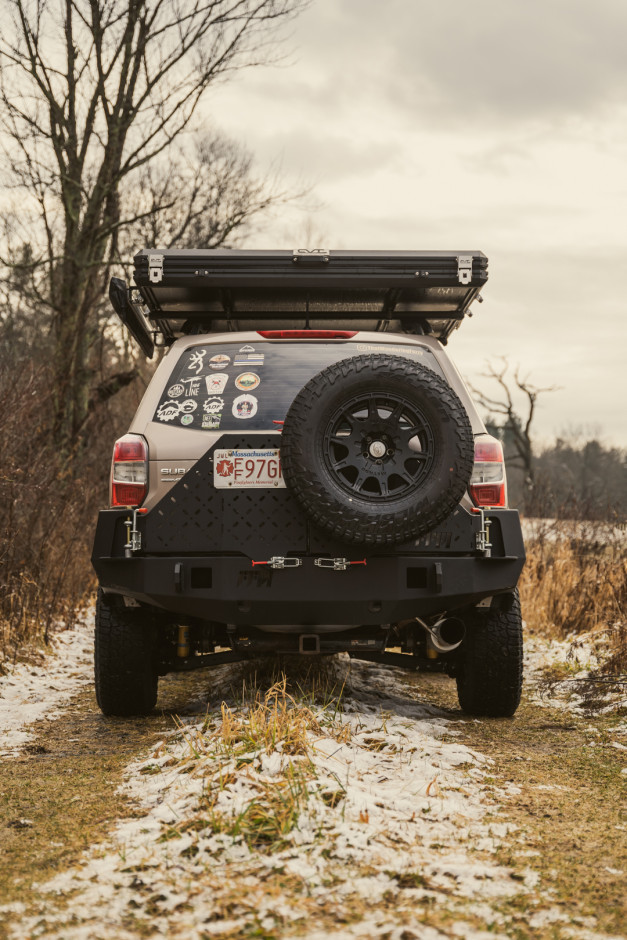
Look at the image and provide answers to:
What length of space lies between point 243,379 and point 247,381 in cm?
3

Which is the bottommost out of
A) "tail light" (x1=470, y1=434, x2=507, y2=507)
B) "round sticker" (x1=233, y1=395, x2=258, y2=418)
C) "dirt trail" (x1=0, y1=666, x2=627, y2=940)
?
"dirt trail" (x1=0, y1=666, x2=627, y2=940)

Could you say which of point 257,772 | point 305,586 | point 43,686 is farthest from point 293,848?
point 43,686

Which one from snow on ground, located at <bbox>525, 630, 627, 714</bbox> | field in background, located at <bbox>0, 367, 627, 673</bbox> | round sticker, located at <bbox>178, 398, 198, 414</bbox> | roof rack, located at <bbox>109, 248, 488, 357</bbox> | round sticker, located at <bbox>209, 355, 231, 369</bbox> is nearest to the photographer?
round sticker, located at <bbox>178, 398, 198, 414</bbox>

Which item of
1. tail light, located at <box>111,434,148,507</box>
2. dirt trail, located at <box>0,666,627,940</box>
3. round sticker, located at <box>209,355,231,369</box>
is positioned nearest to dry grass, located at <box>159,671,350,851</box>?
dirt trail, located at <box>0,666,627,940</box>

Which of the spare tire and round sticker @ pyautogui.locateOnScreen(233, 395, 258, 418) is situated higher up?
round sticker @ pyautogui.locateOnScreen(233, 395, 258, 418)

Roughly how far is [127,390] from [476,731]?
1601 centimetres

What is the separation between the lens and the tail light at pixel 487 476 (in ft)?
14.0

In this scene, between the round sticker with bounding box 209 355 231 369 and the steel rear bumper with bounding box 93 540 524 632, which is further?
the round sticker with bounding box 209 355 231 369

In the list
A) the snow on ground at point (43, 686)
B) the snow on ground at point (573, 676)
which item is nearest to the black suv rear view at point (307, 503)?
the snow on ground at point (43, 686)

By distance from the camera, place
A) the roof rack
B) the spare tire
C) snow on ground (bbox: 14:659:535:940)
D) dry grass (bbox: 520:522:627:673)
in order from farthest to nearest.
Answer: dry grass (bbox: 520:522:627:673), the roof rack, the spare tire, snow on ground (bbox: 14:659:535:940)

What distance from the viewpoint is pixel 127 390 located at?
19.5 metres

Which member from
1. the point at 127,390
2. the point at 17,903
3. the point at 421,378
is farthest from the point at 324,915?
the point at 127,390

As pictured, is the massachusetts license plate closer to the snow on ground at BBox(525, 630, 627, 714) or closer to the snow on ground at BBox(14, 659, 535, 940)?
the snow on ground at BBox(14, 659, 535, 940)

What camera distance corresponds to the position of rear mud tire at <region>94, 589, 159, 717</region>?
460 cm
